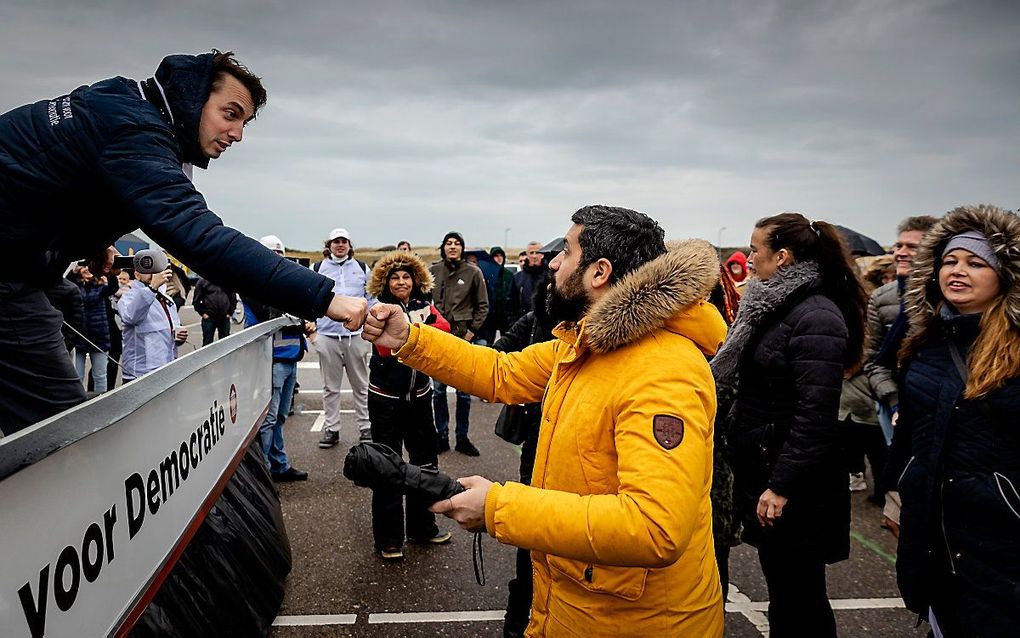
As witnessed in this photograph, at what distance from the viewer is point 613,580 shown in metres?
1.65

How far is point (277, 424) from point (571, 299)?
4495mm

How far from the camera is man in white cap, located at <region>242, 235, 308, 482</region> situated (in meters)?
5.56

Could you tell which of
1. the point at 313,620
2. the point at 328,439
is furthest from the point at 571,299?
the point at 328,439

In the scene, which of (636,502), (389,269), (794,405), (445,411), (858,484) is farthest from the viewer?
(445,411)

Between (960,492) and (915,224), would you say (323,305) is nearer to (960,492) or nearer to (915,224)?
(960,492)

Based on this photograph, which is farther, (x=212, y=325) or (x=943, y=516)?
(x=212, y=325)

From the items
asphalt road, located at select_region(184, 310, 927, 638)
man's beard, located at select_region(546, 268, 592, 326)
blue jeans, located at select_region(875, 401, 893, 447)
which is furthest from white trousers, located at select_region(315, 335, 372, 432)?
man's beard, located at select_region(546, 268, 592, 326)

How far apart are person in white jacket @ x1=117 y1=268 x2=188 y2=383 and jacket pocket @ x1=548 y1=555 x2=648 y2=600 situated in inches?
199

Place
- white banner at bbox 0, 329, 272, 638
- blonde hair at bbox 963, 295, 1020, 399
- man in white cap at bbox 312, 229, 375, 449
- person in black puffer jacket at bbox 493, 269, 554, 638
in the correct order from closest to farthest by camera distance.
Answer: white banner at bbox 0, 329, 272, 638 < blonde hair at bbox 963, 295, 1020, 399 < person in black puffer jacket at bbox 493, 269, 554, 638 < man in white cap at bbox 312, 229, 375, 449

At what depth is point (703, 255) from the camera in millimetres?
1765

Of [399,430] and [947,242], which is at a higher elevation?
[947,242]

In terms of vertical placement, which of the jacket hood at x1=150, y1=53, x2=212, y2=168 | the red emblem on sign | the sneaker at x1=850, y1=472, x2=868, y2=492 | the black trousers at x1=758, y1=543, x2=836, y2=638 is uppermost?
the jacket hood at x1=150, y1=53, x2=212, y2=168

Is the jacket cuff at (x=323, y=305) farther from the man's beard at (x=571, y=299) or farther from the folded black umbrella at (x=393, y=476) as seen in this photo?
the man's beard at (x=571, y=299)

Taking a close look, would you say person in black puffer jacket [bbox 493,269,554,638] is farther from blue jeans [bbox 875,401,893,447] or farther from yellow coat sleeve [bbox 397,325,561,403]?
blue jeans [bbox 875,401,893,447]
